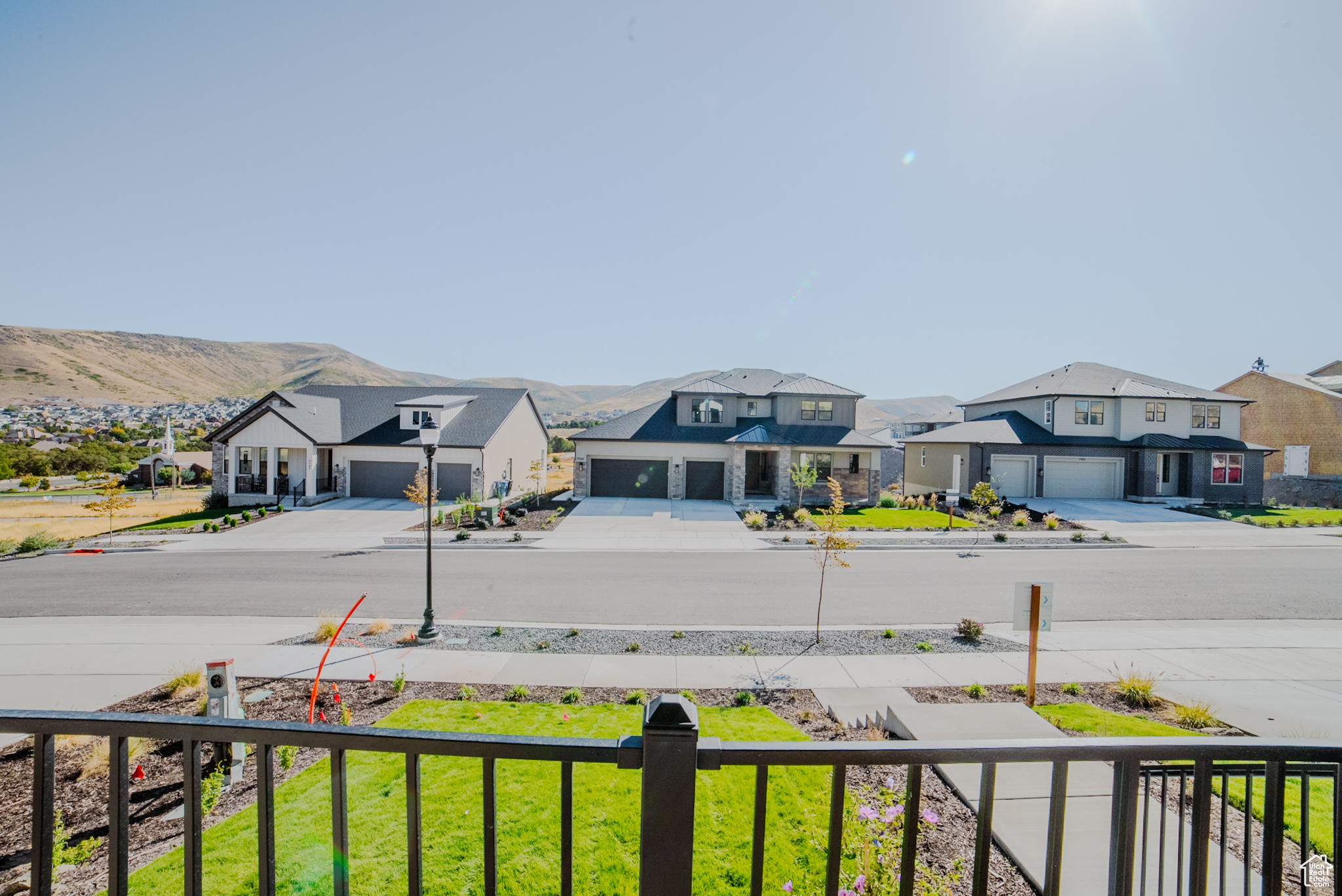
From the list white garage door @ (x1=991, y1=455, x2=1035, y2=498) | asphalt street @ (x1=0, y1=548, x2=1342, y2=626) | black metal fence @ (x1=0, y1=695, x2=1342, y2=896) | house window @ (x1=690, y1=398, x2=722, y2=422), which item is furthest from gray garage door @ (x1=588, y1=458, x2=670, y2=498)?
black metal fence @ (x1=0, y1=695, x2=1342, y2=896)

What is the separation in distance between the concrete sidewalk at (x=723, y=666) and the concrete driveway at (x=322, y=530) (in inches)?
336

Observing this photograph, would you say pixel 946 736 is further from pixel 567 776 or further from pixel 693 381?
pixel 693 381

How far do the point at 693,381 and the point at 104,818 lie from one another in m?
30.2

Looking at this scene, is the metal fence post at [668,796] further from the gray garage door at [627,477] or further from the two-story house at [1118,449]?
the two-story house at [1118,449]

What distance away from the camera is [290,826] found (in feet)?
16.5

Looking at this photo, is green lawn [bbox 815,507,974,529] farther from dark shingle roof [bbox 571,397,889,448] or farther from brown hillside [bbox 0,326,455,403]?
brown hillside [bbox 0,326,455,403]

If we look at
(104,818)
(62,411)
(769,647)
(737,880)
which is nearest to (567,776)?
(737,880)

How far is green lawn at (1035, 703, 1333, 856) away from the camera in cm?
488

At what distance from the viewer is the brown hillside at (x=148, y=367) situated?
84.3 meters

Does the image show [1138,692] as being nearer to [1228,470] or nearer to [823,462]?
[823,462]

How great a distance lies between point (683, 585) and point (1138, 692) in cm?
896

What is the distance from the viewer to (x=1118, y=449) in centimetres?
3000

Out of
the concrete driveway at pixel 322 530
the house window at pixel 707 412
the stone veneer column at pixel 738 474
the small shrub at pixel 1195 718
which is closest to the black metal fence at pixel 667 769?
the small shrub at pixel 1195 718

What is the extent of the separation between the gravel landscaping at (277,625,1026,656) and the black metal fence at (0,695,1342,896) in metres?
7.73
